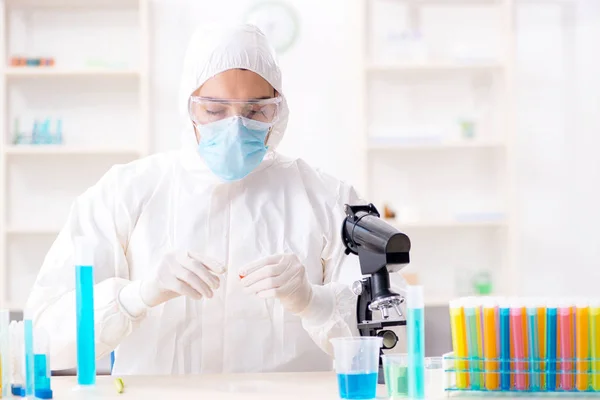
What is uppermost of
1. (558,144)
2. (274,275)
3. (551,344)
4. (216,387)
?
(558,144)

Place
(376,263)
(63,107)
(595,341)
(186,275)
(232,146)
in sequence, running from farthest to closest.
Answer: (63,107) < (232,146) < (186,275) < (376,263) < (595,341)

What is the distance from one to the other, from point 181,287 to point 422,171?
2852 millimetres

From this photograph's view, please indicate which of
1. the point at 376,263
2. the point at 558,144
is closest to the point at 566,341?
the point at 376,263

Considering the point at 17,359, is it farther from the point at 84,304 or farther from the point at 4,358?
the point at 84,304

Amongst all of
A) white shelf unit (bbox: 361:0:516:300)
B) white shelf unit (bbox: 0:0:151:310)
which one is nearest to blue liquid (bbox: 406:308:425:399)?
white shelf unit (bbox: 361:0:516:300)

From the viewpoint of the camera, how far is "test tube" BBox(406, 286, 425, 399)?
1.45 metres

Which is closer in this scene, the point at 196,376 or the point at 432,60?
the point at 196,376

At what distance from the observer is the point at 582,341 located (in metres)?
1.44

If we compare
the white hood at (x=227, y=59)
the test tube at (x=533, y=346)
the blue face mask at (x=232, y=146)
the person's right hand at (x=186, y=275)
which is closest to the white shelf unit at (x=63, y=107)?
the white hood at (x=227, y=59)

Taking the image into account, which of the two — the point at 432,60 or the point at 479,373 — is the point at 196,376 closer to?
the point at 479,373

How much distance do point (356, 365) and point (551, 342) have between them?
33 centimetres

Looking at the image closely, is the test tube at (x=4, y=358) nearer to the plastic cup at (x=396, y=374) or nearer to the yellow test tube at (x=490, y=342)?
the plastic cup at (x=396, y=374)

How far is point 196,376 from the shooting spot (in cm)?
175

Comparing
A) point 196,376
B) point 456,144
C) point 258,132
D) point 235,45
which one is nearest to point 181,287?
point 196,376
